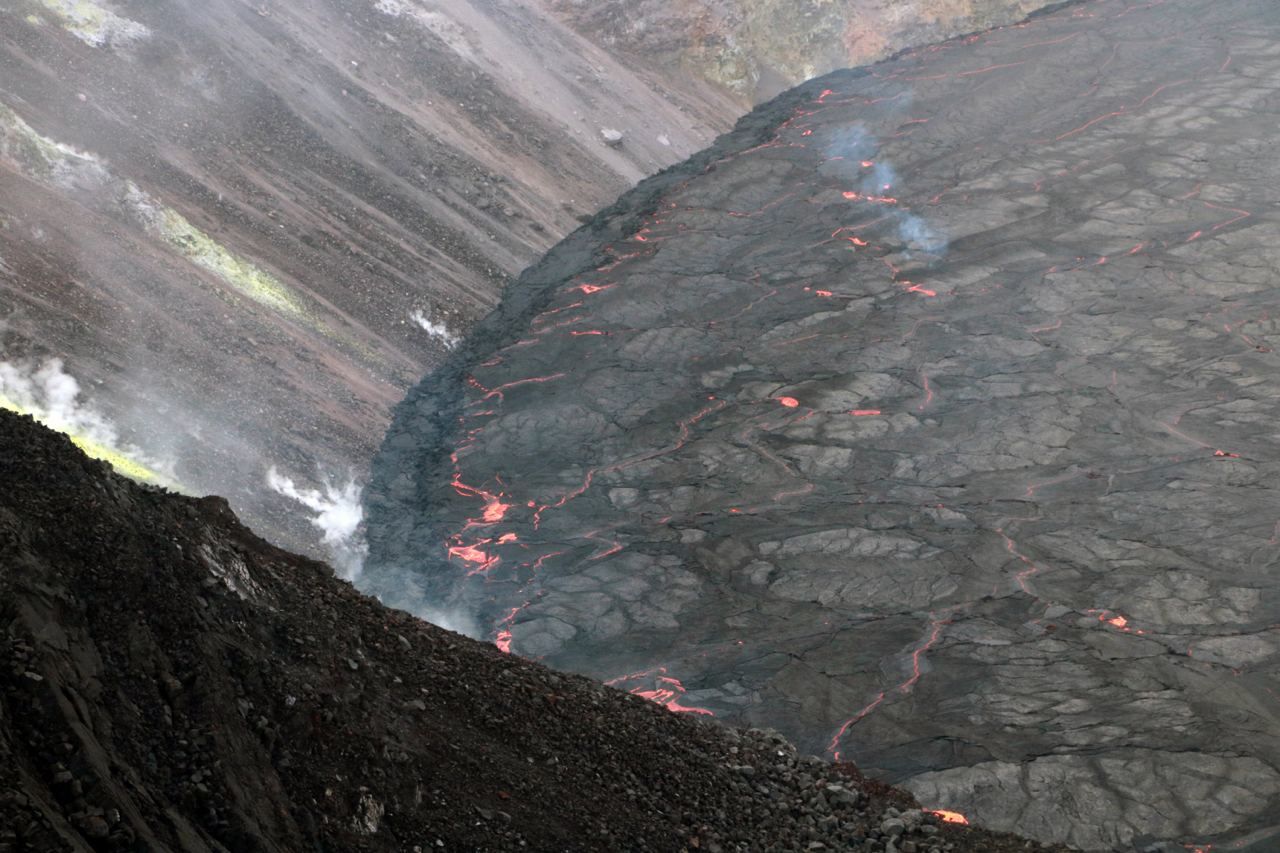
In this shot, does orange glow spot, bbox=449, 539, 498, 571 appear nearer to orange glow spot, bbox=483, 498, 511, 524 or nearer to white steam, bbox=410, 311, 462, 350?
orange glow spot, bbox=483, 498, 511, 524

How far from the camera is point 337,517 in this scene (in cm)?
1808

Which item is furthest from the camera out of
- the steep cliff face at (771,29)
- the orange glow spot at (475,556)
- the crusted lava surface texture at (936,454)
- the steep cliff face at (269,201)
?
the steep cliff face at (771,29)

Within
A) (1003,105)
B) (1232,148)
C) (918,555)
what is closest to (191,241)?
(918,555)

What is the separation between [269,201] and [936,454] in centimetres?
1386

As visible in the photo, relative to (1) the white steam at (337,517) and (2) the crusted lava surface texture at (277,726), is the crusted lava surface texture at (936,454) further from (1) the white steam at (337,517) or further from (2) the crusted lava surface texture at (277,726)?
(2) the crusted lava surface texture at (277,726)

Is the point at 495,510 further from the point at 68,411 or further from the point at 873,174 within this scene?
the point at 873,174

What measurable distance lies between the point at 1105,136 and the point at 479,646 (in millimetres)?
21514

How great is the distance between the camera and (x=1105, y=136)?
86.3ft

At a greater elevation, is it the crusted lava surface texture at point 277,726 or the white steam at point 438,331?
the crusted lava surface texture at point 277,726

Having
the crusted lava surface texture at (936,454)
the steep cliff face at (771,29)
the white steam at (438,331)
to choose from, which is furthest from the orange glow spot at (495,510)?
the steep cliff face at (771,29)

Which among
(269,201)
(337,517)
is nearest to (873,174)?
(269,201)

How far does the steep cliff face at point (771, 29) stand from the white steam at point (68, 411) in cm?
2381

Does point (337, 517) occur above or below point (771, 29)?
below

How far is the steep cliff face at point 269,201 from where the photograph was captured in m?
17.3
